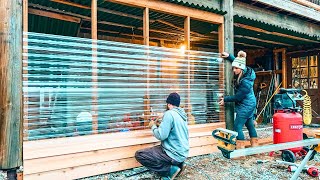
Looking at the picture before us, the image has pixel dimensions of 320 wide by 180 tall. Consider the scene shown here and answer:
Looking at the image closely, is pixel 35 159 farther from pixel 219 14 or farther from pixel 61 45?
pixel 219 14

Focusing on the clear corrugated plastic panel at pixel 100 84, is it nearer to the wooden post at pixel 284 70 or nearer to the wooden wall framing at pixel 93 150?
the wooden wall framing at pixel 93 150

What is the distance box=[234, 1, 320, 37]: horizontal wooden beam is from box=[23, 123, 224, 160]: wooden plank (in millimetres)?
3262

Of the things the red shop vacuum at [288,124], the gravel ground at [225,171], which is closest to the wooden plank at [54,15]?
the gravel ground at [225,171]

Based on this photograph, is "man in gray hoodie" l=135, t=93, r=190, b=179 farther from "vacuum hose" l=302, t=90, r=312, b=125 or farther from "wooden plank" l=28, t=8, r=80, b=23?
"vacuum hose" l=302, t=90, r=312, b=125

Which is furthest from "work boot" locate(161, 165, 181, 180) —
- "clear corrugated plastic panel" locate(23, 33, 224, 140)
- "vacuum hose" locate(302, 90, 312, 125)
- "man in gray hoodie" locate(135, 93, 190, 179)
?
"vacuum hose" locate(302, 90, 312, 125)

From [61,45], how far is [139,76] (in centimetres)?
117

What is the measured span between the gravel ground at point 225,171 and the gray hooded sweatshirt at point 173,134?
15.4 inches

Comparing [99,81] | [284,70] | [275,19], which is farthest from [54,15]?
[284,70]

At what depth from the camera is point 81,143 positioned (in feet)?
11.6

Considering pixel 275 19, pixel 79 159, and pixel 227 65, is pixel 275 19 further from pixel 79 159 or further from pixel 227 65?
pixel 79 159

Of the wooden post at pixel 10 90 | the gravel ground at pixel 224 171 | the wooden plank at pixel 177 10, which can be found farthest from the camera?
the wooden plank at pixel 177 10

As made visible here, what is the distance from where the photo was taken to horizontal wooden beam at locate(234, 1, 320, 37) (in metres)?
→ 5.76

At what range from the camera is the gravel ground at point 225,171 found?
379cm

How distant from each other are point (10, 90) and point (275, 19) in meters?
5.82
